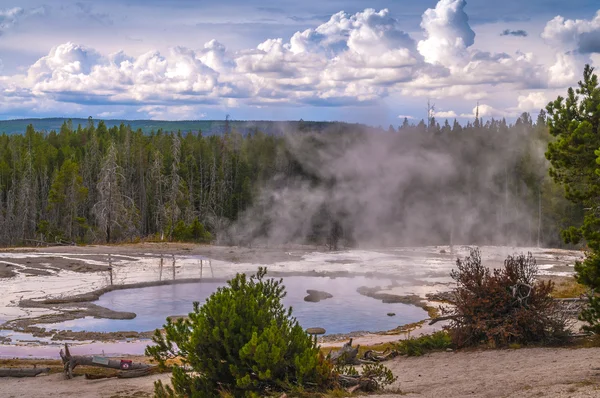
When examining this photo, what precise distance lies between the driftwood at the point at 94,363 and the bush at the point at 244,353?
17.4 feet

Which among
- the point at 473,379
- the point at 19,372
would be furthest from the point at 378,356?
the point at 19,372

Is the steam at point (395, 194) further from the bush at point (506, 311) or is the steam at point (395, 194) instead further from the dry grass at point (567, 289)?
the bush at point (506, 311)

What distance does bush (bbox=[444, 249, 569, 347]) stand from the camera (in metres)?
15.0

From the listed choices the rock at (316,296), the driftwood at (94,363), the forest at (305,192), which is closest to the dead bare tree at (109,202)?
the forest at (305,192)

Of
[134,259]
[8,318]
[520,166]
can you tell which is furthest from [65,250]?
[520,166]

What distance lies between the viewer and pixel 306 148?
255 feet

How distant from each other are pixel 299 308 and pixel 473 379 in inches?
604

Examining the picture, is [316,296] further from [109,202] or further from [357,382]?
[109,202]

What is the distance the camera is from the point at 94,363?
16.6 m

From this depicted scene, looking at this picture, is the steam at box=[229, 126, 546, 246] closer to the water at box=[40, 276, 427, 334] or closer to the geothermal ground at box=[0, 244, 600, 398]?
the geothermal ground at box=[0, 244, 600, 398]

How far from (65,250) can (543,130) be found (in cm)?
5349

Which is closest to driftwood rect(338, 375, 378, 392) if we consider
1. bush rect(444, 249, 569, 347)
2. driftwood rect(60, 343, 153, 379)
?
bush rect(444, 249, 569, 347)

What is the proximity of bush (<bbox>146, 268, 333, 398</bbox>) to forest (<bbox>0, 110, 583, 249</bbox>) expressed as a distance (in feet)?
136

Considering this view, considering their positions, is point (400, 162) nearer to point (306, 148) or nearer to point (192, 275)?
point (306, 148)
